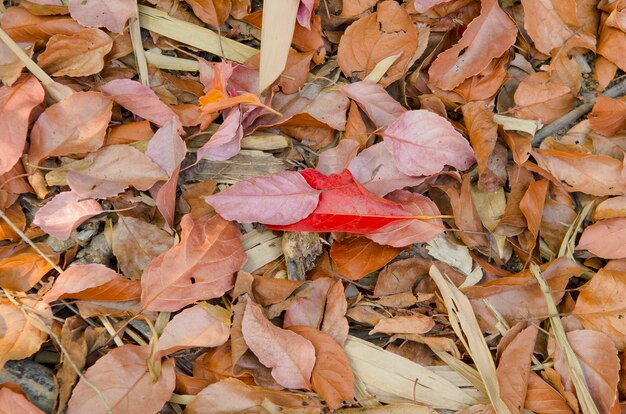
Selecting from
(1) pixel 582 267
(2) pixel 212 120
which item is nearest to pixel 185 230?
(2) pixel 212 120

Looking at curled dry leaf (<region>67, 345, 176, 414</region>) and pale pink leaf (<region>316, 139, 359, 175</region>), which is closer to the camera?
curled dry leaf (<region>67, 345, 176, 414</region>)

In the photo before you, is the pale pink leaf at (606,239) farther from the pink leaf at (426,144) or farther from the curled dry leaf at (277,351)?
the curled dry leaf at (277,351)

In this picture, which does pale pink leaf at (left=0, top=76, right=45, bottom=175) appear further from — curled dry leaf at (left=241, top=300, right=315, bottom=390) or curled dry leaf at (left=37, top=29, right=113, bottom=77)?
curled dry leaf at (left=241, top=300, right=315, bottom=390)

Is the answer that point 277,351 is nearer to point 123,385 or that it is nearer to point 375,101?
point 123,385

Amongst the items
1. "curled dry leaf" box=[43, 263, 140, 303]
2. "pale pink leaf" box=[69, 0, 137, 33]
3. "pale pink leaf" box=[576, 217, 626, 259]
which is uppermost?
"pale pink leaf" box=[69, 0, 137, 33]

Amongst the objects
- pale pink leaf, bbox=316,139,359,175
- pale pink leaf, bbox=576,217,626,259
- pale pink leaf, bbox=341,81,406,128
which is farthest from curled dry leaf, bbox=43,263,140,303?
pale pink leaf, bbox=576,217,626,259

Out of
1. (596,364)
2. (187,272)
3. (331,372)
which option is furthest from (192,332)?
(596,364)
